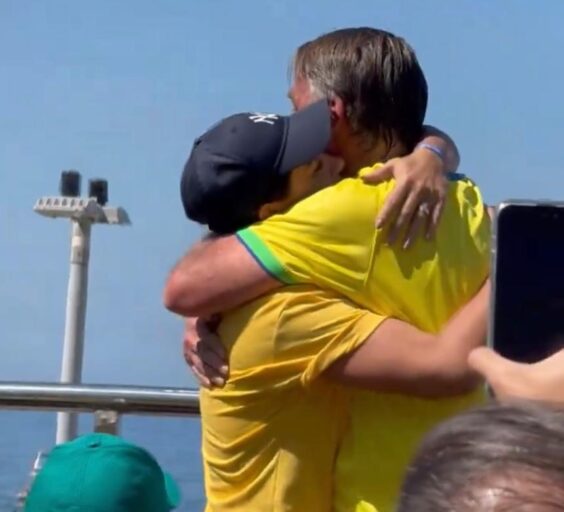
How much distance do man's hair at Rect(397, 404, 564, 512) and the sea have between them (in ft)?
7.56

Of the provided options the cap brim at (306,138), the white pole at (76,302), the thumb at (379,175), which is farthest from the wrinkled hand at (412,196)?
the white pole at (76,302)

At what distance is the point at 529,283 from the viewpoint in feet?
7.59

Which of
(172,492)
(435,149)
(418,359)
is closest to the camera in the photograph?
(418,359)

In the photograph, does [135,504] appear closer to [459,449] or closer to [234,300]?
[234,300]

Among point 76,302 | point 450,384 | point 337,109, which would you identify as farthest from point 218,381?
point 76,302

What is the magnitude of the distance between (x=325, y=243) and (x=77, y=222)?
13.6 ft

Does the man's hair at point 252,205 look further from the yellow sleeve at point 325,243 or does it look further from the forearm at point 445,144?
the forearm at point 445,144

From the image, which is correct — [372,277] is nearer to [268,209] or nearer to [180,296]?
[268,209]

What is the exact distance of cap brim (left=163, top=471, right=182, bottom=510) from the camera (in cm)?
348

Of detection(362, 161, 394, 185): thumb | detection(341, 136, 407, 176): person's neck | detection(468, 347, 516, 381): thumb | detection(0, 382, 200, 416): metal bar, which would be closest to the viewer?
detection(468, 347, 516, 381): thumb

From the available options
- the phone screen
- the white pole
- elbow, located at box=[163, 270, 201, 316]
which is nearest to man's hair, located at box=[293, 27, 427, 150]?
elbow, located at box=[163, 270, 201, 316]

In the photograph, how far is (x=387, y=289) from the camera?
2.71 m

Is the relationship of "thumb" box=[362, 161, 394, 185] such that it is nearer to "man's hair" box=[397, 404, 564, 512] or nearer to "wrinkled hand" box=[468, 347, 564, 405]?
"wrinkled hand" box=[468, 347, 564, 405]

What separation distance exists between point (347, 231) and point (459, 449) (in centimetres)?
120
